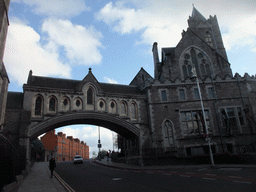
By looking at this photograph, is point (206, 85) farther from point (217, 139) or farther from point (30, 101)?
point (30, 101)

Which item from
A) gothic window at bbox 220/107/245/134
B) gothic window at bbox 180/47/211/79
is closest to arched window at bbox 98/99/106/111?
gothic window at bbox 180/47/211/79

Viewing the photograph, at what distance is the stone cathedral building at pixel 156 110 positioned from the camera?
2302cm

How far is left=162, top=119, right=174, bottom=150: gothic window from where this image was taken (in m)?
25.2

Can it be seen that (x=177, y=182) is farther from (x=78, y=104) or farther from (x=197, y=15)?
(x=197, y=15)

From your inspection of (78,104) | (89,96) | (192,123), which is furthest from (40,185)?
(192,123)

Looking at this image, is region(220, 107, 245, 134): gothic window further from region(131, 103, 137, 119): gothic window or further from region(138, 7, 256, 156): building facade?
region(131, 103, 137, 119): gothic window

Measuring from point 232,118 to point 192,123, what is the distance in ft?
16.6

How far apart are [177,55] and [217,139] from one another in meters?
Result: 13.2

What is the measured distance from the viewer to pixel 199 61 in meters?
31.7

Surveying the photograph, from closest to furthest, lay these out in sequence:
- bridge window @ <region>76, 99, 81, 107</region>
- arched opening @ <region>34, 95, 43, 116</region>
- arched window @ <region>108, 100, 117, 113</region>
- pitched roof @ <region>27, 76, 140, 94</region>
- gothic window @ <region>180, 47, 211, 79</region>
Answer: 1. arched opening @ <region>34, 95, 43, 116</region>
2. pitched roof @ <region>27, 76, 140, 94</region>
3. bridge window @ <region>76, 99, 81, 107</region>
4. arched window @ <region>108, 100, 117, 113</region>
5. gothic window @ <region>180, 47, 211, 79</region>

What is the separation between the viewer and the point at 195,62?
104 ft

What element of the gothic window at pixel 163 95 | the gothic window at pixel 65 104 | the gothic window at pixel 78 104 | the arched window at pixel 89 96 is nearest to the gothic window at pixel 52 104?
the gothic window at pixel 65 104

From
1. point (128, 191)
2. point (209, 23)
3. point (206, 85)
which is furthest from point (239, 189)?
point (209, 23)

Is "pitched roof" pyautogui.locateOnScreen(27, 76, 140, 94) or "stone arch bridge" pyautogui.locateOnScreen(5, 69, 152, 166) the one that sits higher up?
"pitched roof" pyautogui.locateOnScreen(27, 76, 140, 94)
